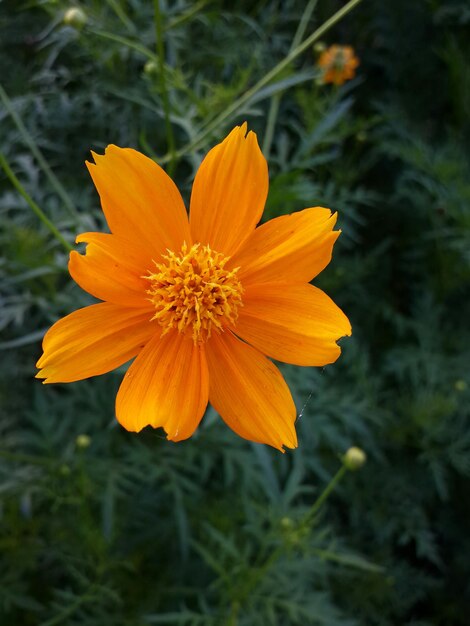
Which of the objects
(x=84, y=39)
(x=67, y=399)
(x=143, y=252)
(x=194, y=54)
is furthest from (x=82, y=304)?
(x=194, y=54)

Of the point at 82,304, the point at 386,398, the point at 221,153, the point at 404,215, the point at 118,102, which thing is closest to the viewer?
the point at 221,153

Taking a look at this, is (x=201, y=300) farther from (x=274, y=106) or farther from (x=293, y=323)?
(x=274, y=106)

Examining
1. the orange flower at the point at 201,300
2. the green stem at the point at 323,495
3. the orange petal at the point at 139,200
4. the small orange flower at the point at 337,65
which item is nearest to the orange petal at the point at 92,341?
the orange flower at the point at 201,300

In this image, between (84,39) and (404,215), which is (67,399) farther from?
(404,215)

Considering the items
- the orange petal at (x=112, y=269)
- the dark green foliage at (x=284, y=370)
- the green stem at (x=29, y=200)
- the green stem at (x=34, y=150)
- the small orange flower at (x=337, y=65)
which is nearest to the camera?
the orange petal at (x=112, y=269)

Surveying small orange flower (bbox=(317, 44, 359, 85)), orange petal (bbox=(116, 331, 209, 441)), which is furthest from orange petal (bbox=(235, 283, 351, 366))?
small orange flower (bbox=(317, 44, 359, 85))

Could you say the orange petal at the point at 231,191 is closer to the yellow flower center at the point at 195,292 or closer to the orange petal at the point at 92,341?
the yellow flower center at the point at 195,292

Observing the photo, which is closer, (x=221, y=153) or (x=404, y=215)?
(x=221, y=153)
